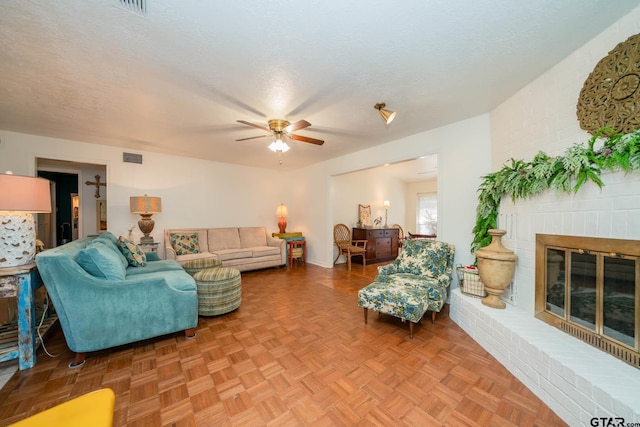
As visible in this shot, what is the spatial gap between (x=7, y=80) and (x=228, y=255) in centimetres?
322

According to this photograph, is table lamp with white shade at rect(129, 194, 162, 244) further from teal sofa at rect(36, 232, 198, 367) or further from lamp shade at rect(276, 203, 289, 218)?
lamp shade at rect(276, 203, 289, 218)

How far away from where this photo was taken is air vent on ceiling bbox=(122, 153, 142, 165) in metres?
4.06

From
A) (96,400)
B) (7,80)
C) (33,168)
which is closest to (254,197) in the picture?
(33,168)

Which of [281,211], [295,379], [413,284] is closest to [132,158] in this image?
[281,211]

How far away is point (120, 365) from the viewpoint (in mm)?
1789

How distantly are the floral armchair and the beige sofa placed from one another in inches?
106

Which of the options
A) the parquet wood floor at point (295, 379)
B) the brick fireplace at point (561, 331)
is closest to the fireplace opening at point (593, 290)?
the brick fireplace at point (561, 331)

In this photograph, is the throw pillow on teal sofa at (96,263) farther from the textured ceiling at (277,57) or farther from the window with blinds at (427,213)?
the window with blinds at (427,213)

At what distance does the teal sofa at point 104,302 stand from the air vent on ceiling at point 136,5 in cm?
173

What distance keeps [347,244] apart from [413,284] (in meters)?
2.79

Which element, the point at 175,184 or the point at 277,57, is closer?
the point at 277,57

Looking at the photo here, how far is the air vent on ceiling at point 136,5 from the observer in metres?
1.29

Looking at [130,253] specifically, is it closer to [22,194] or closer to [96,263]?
[96,263]

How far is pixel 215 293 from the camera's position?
103 inches
